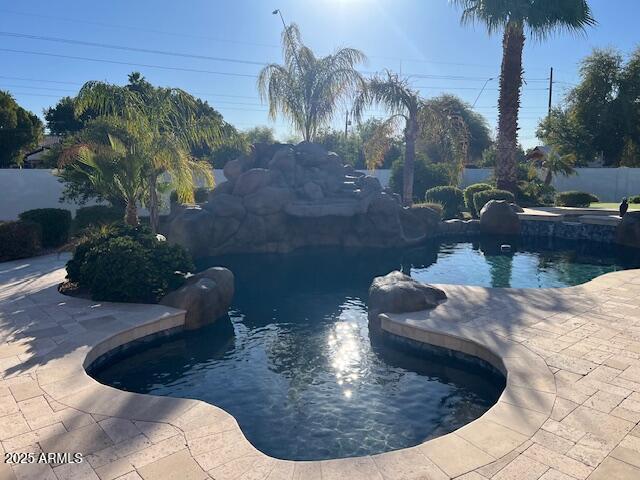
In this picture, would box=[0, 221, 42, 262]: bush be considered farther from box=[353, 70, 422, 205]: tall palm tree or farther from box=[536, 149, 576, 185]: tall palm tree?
box=[536, 149, 576, 185]: tall palm tree

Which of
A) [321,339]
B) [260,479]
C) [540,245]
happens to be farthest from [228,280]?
[540,245]

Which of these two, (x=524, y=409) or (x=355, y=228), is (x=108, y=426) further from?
(x=355, y=228)

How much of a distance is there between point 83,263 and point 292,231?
1167cm

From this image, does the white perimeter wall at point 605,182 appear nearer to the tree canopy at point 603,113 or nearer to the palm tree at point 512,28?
the tree canopy at point 603,113

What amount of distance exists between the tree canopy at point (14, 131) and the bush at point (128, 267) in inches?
1259

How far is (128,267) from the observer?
11.1 meters

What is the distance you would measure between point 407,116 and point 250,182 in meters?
11.1

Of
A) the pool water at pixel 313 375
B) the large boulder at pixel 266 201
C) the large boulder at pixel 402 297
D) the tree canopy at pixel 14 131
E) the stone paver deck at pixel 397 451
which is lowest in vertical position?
the pool water at pixel 313 375

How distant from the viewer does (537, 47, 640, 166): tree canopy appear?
3544cm

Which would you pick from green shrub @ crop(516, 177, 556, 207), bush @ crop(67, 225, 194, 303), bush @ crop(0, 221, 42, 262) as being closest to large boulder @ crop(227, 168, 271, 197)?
bush @ crop(0, 221, 42, 262)

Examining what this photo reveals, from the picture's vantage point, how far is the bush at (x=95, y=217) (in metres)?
20.5

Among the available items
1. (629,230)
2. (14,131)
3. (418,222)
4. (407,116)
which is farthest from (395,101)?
(14,131)

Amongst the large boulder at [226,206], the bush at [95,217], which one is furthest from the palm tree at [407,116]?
the bush at [95,217]

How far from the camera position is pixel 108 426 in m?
5.91
